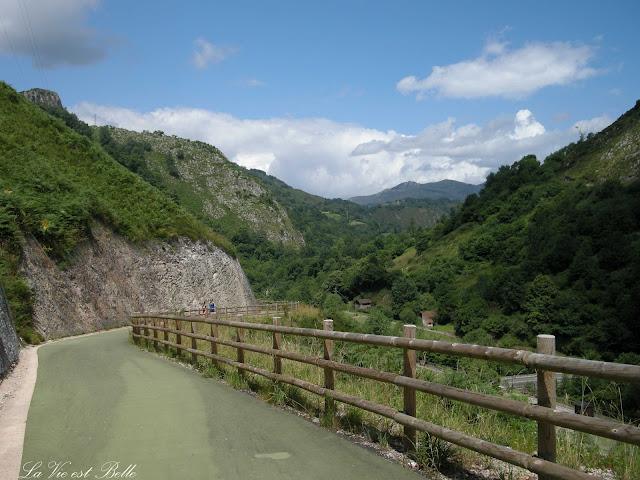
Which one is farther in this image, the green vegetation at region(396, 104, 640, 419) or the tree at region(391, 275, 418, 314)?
the tree at region(391, 275, 418, 314)

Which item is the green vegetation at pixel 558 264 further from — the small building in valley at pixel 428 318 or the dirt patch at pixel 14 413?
the dirt patch at pixel 14 413

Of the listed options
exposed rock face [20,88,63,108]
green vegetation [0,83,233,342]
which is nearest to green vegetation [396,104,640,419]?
green vegetation [0,83,233,342]

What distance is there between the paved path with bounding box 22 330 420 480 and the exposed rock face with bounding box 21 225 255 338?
69.5ft

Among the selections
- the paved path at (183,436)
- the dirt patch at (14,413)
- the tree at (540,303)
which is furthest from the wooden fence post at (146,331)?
the tree at (540,303)

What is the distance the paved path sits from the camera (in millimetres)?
5051

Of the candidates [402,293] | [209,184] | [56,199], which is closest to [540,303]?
[402,293]

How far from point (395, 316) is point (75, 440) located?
380 ft

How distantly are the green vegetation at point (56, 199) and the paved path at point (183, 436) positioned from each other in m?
16.5

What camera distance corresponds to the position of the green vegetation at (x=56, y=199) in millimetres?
27188

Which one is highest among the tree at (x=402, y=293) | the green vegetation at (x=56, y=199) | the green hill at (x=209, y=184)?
the green hill at (x=209, y=184)

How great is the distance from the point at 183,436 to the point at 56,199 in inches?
1287

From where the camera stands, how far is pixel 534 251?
96562mm

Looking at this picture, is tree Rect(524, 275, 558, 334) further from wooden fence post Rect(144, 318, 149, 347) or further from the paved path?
the paved path

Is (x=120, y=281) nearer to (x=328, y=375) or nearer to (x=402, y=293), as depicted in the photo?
(x=328, y=375)
